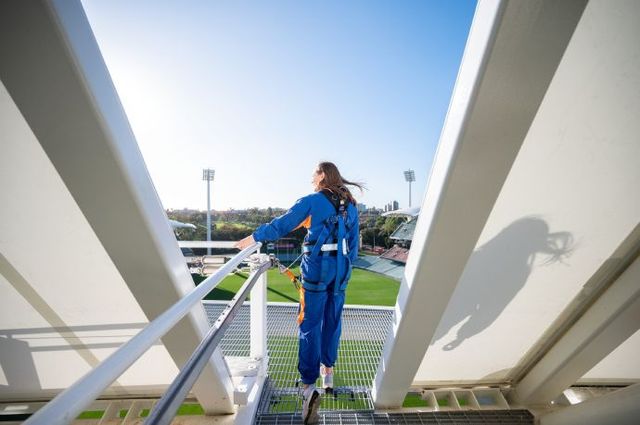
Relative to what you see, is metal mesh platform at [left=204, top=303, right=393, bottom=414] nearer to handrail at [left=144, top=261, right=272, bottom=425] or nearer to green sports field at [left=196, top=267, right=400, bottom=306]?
handrail at [left=144, top=261, right=272, bottom=425]

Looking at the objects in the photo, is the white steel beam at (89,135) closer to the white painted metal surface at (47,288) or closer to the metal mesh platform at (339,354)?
the white painted metal surface at (47,288)

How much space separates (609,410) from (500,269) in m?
1.01

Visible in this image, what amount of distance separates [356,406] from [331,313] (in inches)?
37.2

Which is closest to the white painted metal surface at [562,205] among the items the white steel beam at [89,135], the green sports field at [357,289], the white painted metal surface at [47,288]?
the white steel beam at [89,135]

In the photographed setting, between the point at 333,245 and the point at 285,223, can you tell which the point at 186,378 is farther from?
the point at 333,245

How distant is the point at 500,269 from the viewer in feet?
5.50

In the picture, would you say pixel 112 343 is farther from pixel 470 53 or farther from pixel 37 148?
pixel 470 53

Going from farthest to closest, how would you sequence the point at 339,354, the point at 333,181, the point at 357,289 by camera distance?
1. the point at 357,289
2. the point at 339,354
3. the point at 333,181

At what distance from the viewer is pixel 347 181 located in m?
2.13

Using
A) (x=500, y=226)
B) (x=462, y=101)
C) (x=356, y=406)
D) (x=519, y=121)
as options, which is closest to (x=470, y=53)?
(x=462, y=101)

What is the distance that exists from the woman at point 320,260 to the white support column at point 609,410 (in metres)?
1.68

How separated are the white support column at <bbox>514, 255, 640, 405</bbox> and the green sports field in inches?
190

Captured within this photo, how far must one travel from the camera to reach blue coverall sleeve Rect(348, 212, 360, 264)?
6.91 feet

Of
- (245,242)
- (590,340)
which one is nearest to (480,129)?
(245,242)
